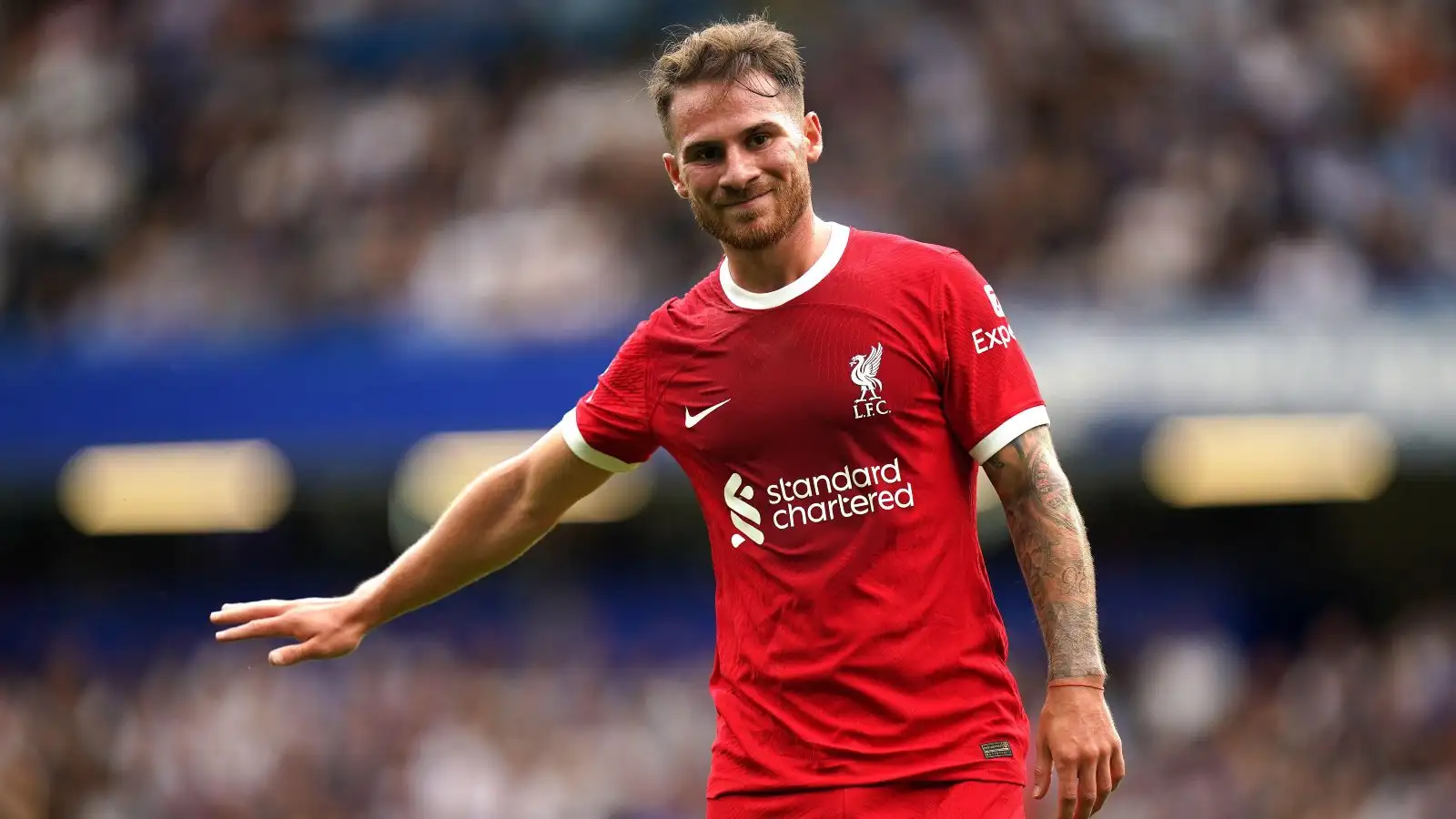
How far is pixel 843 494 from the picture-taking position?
420cm

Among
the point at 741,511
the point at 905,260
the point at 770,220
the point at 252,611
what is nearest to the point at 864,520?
the point at 741,511

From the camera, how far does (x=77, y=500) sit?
42.8 feet

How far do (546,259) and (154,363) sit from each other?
2590 mm

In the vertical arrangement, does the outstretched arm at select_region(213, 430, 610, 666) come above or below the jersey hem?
above

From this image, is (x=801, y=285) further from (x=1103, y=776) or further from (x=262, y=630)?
(x=262, y=630)

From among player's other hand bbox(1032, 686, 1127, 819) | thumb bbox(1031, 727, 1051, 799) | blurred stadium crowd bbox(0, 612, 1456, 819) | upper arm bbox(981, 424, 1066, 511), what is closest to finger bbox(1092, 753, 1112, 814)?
player's other hand bbox(1032, 686, 1127, 819)

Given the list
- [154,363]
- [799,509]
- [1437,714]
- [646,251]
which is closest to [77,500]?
[154,363]

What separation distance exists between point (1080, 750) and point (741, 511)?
3.00ft

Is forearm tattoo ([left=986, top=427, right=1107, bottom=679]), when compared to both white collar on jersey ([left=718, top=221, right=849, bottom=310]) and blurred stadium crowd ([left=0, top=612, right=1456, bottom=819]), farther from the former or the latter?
blurred stadium crowd ([left=0, top=612, right=1456, bottom=819])

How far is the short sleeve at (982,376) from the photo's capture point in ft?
13.5

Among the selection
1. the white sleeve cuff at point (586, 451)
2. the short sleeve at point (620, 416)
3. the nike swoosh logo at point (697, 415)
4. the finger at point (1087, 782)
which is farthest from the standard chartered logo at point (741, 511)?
the finger at point (1087, 782)

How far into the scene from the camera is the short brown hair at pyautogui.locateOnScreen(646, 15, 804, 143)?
4.29m

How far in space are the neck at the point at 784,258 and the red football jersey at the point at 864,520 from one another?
29 mm

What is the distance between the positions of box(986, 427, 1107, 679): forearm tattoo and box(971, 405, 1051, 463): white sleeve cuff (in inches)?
0.5
